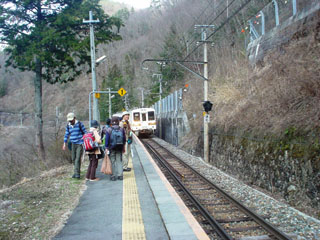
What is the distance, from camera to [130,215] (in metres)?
5.30

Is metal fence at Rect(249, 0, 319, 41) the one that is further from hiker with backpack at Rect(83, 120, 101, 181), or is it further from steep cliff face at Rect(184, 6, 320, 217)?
hiker with backpack at Rect(83, 120, 101, 181)

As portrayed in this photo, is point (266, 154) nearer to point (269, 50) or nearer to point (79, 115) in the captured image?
point (269, 50)

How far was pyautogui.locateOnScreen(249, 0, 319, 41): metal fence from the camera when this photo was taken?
13.7 m

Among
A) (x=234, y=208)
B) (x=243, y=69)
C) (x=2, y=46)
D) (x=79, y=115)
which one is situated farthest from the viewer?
(x=79, y=115)

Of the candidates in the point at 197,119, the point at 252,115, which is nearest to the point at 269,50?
the point at 252,115

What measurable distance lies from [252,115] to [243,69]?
6.89 meters

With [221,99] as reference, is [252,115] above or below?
below

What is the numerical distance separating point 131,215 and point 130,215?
17 millimetres

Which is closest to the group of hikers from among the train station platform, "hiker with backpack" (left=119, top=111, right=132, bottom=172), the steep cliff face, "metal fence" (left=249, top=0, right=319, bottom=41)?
the train station platform

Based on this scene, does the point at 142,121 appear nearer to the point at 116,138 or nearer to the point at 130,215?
the point at 116,138

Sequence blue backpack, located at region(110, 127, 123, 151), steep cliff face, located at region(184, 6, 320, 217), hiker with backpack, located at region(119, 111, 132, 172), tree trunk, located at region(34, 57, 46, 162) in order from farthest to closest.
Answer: tree trunk, located at region(34, 57, 46, 162)
hiker with backpack, located at region(119, 111, 132, 172)
steep cliff face, located at region(184, 6, 320, 217)
blue backpack, located at region(110, 127, 123, 151)

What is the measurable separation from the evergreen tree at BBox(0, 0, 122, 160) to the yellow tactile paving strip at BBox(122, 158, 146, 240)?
31.3 ft

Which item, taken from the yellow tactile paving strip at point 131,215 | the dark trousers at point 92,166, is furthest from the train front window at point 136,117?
the yellow tactile paving strip at point 131,215

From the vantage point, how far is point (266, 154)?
1045 centimetres
